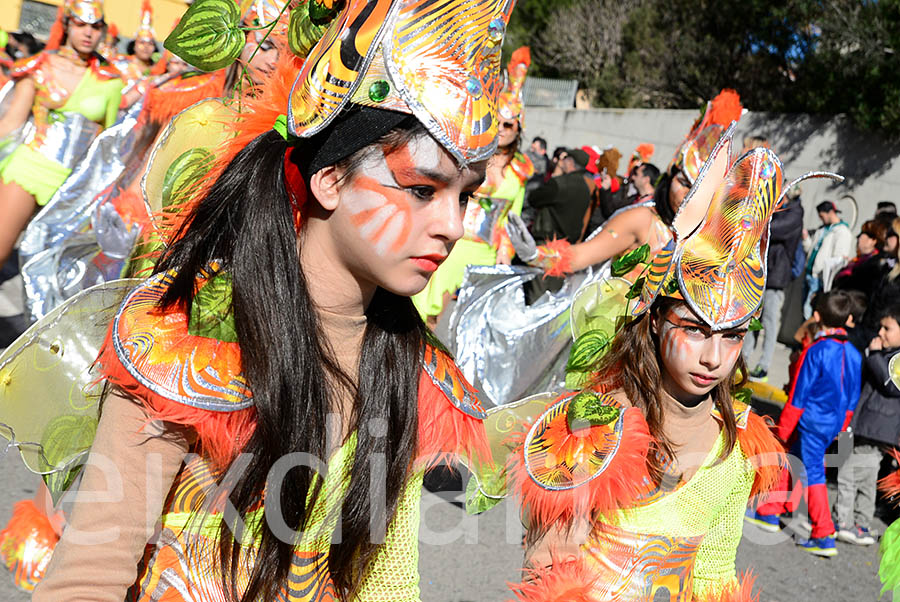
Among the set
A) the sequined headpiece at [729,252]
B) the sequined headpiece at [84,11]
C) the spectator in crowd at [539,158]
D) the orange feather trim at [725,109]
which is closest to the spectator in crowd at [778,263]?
the spectator in crowd at [539,158]

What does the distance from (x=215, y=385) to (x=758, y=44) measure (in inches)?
810

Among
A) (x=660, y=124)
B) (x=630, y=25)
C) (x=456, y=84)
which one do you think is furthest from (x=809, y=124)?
(x=456, y=84)

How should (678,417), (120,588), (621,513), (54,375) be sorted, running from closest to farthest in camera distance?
(120,588) < (54,375) < (621,513) < (678,417)

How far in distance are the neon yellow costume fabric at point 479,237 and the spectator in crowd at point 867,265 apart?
3008mm

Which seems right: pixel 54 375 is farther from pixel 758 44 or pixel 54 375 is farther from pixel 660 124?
pixel 758 44

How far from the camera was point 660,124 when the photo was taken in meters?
18.0

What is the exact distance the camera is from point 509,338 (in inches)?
219

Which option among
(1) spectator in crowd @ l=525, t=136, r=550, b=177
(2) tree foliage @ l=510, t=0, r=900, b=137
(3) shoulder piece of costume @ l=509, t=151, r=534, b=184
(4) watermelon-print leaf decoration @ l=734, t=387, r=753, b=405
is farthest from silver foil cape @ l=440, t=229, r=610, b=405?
(1) spectator in crowd @ l=525, t=136, r=550, b=177

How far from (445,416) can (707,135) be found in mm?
2579

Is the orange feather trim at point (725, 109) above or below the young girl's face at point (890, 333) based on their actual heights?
above

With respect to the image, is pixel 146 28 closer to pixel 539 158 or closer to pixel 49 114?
pixel 49 114

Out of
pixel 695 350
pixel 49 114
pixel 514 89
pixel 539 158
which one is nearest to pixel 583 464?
pixel 695 350

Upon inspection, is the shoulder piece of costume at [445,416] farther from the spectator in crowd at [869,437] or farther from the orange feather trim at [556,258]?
the spectator in crowd at [869,437]

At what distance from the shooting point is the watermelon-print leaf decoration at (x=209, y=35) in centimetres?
173
